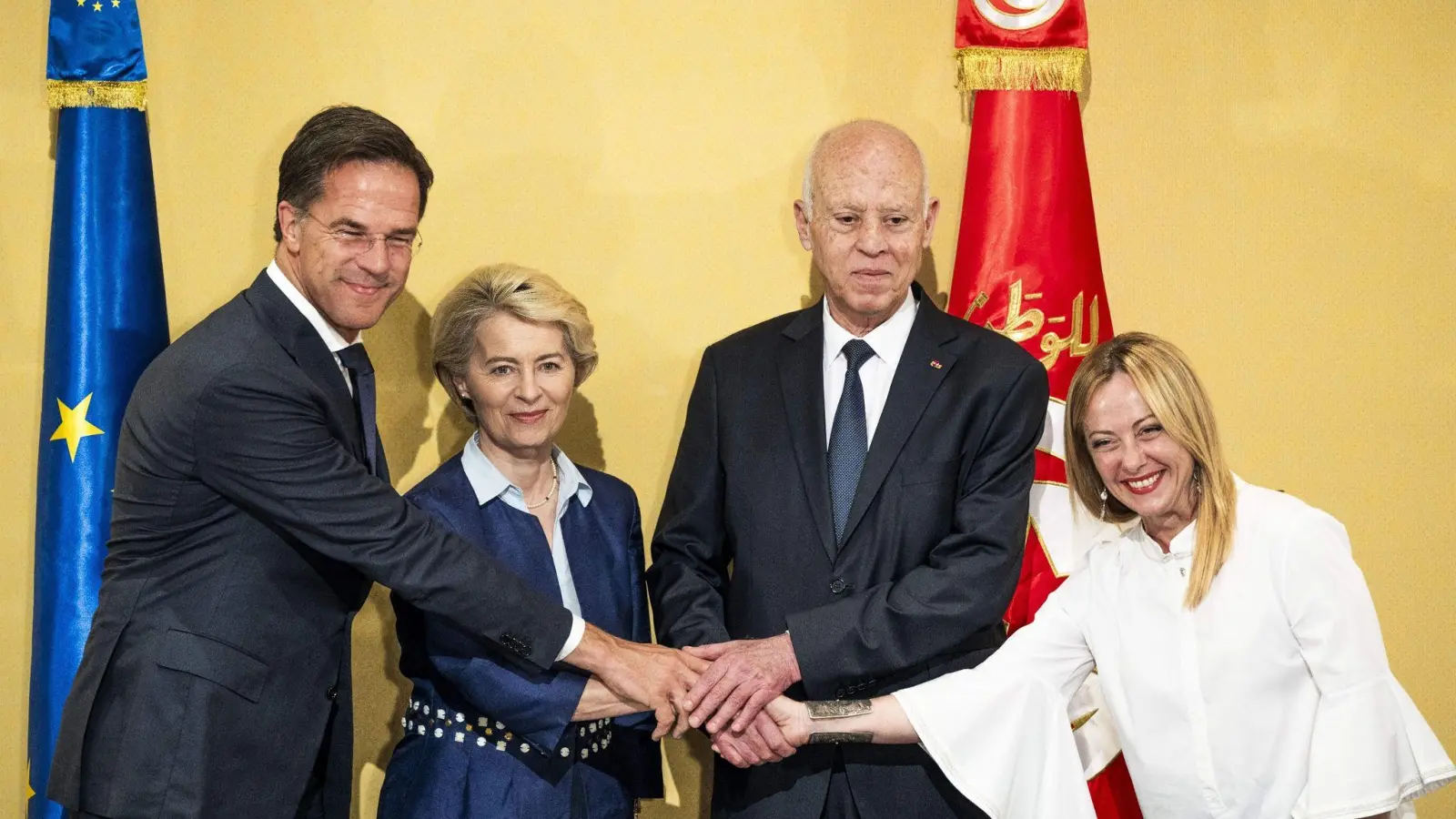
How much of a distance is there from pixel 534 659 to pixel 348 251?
0.82 m

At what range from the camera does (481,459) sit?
107 inches

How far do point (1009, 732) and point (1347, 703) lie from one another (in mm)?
593

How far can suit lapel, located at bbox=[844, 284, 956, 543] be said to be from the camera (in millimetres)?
2564

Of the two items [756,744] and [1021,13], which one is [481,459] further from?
[1021,13]

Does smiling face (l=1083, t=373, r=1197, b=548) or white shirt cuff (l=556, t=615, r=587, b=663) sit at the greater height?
smiling face (l=1083, t=373, r=1197, b=548)

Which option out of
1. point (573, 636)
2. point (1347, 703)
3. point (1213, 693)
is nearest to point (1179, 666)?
point (1213, 693)

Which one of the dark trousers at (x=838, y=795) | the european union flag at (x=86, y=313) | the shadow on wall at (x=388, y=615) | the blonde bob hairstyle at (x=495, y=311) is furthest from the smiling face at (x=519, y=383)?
the european union flag at (x=86, y=313)

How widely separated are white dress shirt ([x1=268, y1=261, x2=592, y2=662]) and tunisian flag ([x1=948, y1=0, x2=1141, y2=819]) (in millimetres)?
1021

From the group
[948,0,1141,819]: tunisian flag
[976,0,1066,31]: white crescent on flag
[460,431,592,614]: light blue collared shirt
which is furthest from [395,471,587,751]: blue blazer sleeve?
[976,0,1066,31]: white crescent on flag

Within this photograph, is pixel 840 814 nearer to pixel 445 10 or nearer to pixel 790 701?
pixel 790 701

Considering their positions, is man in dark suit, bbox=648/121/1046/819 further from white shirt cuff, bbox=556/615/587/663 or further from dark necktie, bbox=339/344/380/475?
dark necktie, bbox=339/344/380/475

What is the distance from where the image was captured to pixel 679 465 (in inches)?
110

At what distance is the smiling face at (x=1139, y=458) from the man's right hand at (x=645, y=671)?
0.86 metres

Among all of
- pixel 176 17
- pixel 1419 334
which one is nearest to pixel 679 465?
Result: pixel 176 17
